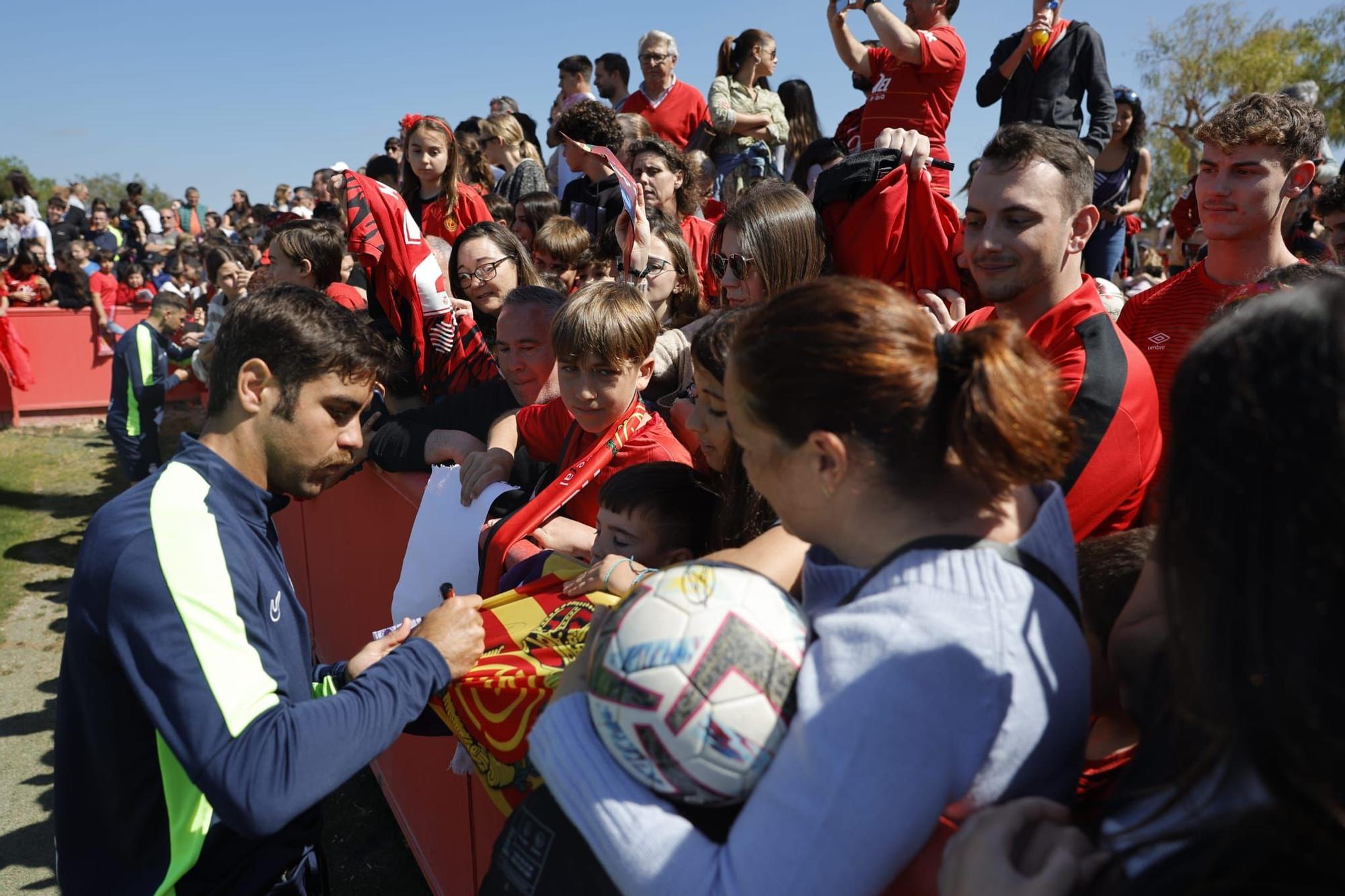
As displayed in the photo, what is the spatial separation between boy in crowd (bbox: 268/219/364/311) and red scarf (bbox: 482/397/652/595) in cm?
340

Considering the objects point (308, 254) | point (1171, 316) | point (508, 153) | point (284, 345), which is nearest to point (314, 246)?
point (308, 254)

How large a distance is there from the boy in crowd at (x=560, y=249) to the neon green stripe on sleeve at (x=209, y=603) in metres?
3.85

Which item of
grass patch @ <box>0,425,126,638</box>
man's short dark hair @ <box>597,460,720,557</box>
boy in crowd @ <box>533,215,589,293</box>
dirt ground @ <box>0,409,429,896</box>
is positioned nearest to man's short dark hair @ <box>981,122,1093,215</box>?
man's short dark hair @ <box>597,460,720,557</box>

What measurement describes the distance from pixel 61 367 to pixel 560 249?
1195cm

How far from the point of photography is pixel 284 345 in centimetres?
233

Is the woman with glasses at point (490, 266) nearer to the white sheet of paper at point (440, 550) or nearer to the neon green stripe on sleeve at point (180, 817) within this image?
the white sheet of paper at point (440, 550)

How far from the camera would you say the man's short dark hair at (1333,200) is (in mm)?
4289

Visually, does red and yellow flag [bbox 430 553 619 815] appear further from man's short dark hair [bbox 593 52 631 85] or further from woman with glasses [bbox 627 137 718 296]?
man's short dark hair [bbox 593 52 631 85]

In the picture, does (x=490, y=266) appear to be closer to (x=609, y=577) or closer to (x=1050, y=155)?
(x=1050, y=155)

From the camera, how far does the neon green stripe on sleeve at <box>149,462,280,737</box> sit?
1907mm

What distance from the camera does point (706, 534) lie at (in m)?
2.71

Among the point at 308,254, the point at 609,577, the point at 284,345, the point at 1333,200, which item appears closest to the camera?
the point at 609,577

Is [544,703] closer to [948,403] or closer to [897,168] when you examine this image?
[948,403]

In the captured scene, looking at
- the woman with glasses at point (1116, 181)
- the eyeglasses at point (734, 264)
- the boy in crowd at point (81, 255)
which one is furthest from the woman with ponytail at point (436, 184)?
the boy in crowd at point (81, 255)
